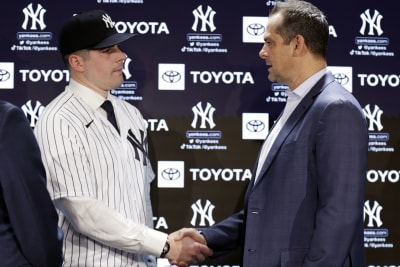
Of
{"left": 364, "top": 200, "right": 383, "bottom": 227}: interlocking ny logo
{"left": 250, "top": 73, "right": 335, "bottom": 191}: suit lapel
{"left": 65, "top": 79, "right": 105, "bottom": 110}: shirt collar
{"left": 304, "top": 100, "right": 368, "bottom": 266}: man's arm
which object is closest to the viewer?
{"left": 304, "top": 100, "right": 368, "bottom": 266}: man's arm

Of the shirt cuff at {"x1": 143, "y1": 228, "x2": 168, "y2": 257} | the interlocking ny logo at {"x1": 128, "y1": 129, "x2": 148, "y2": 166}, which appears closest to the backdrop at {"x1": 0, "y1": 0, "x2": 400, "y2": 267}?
the interlocking ny logo at {"x1": 128, "y1": 129, "x2": 148, "y2": 166}

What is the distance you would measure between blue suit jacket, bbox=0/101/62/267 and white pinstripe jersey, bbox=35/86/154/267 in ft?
2.18

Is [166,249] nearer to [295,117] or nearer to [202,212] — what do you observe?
[202,212]

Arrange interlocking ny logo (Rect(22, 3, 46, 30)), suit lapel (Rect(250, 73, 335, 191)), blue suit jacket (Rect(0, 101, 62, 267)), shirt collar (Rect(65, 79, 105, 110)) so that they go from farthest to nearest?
interlocking ny logo (Rect(22, 3, 46, 30)) < shirt collar (Rect(65, 79, 105, 110)) < suit lapel (Rect(250, 73, 335, 191)) < blue suit jacket (Rect(0, 101, 62, 267))

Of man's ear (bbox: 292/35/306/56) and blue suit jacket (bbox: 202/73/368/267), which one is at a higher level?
man's ear (bbox: 292/35/306/56)

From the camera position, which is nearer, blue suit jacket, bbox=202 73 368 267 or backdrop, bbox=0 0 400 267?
blue suit jacket, bbox=202 73 368 267

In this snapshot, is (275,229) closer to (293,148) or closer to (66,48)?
(293,148)

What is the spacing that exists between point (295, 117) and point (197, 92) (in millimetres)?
1127

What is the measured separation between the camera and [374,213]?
390cm

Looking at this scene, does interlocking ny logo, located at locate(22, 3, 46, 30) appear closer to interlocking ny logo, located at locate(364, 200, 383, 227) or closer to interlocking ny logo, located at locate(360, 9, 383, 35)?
interlocking ny logo, located at locate(360, 9, 383, 35)

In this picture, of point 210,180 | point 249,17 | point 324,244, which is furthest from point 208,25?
point 324,244

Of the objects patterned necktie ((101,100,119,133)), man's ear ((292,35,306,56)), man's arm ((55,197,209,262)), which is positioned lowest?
man's arm ((55,197,209,262))

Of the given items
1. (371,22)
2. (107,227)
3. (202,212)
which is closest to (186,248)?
(107,227)

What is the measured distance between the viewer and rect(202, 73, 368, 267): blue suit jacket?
2.51 meters
